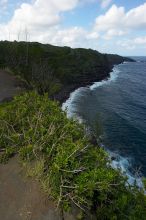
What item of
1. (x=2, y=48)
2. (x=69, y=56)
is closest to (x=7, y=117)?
(x=2, y=48)

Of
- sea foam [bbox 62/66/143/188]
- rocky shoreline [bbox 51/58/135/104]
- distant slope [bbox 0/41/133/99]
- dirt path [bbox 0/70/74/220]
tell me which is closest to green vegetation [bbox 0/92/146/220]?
dirt path [bbox 0/70/74/220]

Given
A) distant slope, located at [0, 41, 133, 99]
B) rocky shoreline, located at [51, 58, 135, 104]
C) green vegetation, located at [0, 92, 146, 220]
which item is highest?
green vegetation, located at [0, 92, 146, 220]

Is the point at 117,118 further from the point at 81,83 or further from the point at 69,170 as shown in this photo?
the point at 69,170

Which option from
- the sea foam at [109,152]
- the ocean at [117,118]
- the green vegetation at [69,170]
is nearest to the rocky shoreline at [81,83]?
the sea foam at [109,152]

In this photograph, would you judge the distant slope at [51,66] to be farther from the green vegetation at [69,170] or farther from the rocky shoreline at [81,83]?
the green vegetation at [69,170]

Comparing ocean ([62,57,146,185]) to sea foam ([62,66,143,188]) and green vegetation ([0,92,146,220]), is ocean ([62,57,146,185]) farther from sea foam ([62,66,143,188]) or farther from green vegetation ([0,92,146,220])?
green vegetation ([0,92,146,220])

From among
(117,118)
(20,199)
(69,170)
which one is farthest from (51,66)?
(69,170)
